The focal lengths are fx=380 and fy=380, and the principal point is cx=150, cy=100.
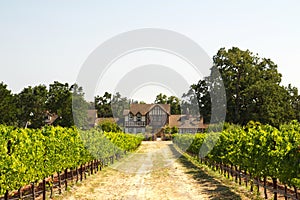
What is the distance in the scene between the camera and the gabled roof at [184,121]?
321 ft

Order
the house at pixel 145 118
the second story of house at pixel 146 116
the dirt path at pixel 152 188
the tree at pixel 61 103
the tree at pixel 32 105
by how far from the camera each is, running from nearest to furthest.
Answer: the dirt path at pixel 152 188, the tree at pixel 61 103, the tree at pixel 32 105, the house at pixel 145 118, the second story of house at pixel 146 116

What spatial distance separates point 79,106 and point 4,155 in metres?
66.6

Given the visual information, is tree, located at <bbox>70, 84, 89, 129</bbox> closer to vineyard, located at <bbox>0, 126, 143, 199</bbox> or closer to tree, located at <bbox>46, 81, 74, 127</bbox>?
tree, located at <bbox>46, 81, 74, 127</bbox>

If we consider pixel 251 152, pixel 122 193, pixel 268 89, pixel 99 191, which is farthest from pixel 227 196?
pixel 268 89

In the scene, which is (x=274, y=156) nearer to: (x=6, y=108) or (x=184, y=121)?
(x=6, y=108)

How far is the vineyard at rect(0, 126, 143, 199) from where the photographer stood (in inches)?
484

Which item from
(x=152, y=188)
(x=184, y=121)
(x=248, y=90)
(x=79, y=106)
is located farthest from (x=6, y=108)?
(x=152, y=188)

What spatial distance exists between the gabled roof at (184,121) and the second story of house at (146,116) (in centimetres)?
201

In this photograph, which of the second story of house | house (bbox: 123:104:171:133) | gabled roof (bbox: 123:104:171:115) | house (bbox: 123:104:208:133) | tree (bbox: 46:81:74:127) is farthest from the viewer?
gabled roof (bbox: 123:104:171:115)

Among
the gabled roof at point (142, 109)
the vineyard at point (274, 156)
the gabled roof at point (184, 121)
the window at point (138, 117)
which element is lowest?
the vineyard at point (274, 156)

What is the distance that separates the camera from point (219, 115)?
68.9 m

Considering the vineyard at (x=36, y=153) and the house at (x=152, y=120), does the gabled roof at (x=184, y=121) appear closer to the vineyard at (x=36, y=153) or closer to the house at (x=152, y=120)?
the house at (x=152, y=120)

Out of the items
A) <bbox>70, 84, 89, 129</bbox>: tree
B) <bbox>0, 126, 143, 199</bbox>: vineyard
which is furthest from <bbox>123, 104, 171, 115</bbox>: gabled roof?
<bbox>0, 126, 143, 199</bbox>: vineyard

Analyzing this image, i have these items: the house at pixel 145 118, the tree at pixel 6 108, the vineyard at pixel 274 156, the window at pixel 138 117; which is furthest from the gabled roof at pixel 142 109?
the vineyard at pixel 274 156
